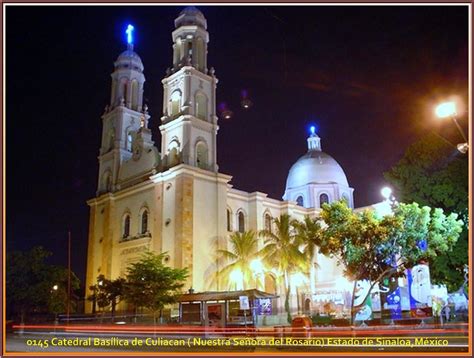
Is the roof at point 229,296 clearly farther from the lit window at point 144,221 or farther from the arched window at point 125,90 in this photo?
the arched window at point 125,90

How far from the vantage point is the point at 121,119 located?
45562 mm

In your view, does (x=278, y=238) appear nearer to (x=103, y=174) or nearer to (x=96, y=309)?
(x=96, y=309)

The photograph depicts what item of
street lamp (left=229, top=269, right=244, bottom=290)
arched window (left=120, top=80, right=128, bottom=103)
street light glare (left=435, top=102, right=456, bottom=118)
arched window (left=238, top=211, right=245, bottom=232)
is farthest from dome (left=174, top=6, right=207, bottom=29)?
street light glare (left=435, top=102, right=456, bottom=118)

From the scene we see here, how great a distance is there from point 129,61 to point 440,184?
112ft

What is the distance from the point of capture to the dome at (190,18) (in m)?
42.1

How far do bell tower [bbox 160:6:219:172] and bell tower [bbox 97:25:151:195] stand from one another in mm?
4786

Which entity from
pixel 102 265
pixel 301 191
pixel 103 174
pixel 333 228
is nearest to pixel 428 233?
pixel 333 228

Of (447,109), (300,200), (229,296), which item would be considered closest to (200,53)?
(300,200)

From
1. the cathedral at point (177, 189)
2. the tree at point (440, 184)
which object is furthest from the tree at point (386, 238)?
the cathedral at point (177, 189)

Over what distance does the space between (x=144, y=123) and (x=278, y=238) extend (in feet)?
56.8

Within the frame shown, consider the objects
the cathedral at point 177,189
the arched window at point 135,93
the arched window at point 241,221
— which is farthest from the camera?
the arched window at point 135,93

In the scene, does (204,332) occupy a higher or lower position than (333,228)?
lower

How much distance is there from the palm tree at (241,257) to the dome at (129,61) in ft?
67.1

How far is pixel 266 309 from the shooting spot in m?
32.4
